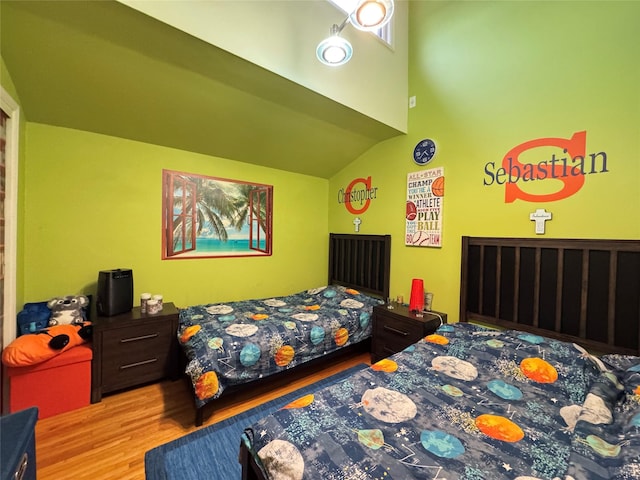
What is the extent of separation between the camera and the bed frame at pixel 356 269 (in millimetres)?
2430

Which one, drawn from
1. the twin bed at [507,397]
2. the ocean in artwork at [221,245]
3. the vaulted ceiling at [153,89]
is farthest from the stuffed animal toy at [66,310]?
the twin bed at [507,397]

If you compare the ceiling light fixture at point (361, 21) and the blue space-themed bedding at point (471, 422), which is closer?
the blue space-themed bedding at point (471, 422)

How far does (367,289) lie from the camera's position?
3.12m

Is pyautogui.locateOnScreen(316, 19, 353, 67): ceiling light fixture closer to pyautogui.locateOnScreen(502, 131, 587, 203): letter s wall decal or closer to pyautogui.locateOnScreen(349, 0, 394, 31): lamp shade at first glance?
pyautogui.locateOnScreen(349, 0, 394, 31): lamp shade

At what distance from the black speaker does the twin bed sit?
1.75 meters

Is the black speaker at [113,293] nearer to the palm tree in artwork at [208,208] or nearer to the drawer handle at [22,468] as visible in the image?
the palm tree in artwork at [208,208]

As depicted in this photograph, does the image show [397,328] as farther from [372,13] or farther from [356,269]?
[372,13]

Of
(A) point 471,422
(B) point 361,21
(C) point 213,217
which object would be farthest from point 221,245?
(A) point 471,422

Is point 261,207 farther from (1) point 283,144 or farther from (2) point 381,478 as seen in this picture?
(2) point 381,478

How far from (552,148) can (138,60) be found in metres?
2.90

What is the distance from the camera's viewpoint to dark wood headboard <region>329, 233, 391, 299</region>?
2932 mm

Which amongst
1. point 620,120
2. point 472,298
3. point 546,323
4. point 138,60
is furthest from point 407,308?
point 138,60

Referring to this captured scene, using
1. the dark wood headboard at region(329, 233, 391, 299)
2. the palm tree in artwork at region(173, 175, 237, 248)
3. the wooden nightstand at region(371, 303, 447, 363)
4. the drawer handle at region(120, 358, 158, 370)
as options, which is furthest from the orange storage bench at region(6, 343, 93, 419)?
the dark wood headboard at region(329, 233, 391, 299)

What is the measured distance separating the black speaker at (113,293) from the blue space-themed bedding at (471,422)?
1.78 metres
